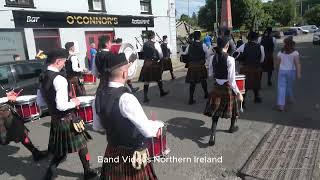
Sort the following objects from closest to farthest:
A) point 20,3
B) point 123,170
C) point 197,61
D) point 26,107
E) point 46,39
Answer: point 123,170 < point 26,107 < point 197,61 < point 20,3 < point 46,39

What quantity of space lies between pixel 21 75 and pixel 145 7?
13119mm

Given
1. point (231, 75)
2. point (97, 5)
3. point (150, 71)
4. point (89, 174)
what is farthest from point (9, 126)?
point (97, 5)

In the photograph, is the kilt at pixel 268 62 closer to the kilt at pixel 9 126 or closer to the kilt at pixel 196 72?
the kilt at pixel 196 72

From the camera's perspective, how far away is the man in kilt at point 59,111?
154 inches

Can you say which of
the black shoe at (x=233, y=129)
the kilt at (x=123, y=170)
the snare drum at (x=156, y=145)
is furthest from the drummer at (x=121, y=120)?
the black shoe at (x=233, y=129)

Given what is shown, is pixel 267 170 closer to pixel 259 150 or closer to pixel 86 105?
pixel 259 150

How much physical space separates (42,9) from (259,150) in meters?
11.4

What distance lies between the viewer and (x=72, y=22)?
14.8m

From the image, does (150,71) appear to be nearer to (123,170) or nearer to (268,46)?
(268,46)

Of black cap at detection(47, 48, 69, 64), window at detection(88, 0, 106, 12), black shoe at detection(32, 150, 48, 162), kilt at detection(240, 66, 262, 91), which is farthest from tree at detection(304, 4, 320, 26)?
black cap at detection(47, 48, 69, 64)

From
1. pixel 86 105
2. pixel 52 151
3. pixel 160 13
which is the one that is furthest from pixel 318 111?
pixel 160 13

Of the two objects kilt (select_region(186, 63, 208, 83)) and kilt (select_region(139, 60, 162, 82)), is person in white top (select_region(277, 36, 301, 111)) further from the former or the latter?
kilt (select_region(139, 60, 162, 82))

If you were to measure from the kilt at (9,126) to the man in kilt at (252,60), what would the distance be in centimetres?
503

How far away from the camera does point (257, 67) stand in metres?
7.63
